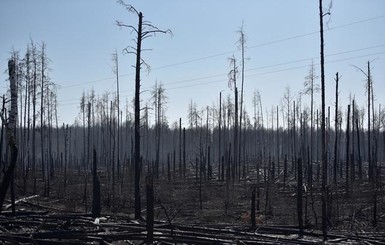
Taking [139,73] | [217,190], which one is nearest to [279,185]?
[217,190]

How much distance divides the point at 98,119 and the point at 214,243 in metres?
52.8

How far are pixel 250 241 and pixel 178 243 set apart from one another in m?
1.56

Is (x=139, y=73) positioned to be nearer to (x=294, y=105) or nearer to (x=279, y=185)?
(x=279, y=185)

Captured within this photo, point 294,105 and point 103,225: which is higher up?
point 294,105

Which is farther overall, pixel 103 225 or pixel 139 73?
pixel 139 73

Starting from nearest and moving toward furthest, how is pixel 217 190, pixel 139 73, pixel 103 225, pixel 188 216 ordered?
pixel 103 225, pixel 139 73, pixel 188 216, pixel 217 190

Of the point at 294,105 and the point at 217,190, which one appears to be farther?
the point at 294,105

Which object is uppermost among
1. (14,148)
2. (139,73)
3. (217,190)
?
(139,73)

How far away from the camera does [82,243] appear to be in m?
9.29

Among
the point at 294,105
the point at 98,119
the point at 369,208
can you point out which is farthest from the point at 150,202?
the point at 98,119

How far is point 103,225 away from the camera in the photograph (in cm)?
1134

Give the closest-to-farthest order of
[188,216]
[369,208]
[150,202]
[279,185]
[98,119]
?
1. [150,202]
2. [188,216]
3. [369,208]
4. [279,185]
5. [98,119]

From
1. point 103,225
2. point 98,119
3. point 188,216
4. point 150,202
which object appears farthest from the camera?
point 98,119

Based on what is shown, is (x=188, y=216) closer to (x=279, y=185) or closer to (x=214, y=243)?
(x=214, y=243)
